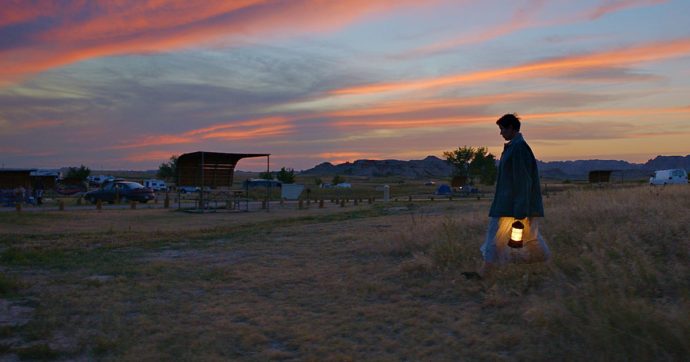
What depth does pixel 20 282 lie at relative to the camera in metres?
7.34

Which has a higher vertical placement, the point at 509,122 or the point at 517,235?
the point at 509,122

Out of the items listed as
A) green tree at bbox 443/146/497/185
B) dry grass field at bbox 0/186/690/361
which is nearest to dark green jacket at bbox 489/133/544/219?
dry grass field at bbox 0/186/690/361

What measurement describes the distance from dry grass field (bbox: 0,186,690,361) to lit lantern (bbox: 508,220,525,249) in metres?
0.38

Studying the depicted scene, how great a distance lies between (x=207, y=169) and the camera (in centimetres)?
2664

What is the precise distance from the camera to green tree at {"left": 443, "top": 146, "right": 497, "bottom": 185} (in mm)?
68375

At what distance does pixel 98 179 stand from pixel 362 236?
67505mm

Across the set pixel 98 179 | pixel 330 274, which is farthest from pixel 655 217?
pixel 98 179

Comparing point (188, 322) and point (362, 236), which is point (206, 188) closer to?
point (362, 236)

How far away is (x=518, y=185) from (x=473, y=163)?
209 feet

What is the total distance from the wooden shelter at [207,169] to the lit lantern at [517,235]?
2029 centimetres

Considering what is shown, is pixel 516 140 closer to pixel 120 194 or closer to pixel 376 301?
pixel 376 301

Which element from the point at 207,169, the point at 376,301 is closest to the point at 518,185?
the point at 376,301

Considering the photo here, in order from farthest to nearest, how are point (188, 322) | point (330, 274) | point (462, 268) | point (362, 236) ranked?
point (362, 236) → point (330, 274) → point (462, 268) → point (188, 322)

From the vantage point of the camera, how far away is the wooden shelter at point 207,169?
25.5m
